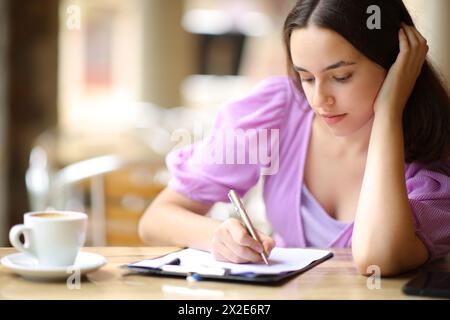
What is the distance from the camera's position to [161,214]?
136cm

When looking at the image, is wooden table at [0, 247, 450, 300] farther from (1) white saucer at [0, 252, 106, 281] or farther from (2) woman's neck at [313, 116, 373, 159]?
(2) woman's neck at [313, 116, 373, 159]

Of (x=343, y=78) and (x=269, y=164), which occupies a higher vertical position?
(x=343, y=78)

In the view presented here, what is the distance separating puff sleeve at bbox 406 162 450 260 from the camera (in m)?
1.20

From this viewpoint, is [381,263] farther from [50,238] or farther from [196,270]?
[50,238]

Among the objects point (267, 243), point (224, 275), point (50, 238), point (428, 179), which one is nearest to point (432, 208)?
point (428, 179)

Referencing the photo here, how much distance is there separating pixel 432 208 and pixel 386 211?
117 millimetres

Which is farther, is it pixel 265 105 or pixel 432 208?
pixel 265 105

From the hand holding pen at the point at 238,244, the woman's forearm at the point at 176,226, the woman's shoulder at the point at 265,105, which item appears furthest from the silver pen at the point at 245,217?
the woman's shoulder at the point at 265,105

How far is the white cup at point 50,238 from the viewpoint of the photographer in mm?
1004

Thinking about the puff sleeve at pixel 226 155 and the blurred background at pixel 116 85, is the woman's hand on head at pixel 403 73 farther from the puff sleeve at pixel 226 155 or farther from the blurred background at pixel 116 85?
the puff sleeve at pixel 226 155

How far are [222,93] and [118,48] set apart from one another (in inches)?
55.3

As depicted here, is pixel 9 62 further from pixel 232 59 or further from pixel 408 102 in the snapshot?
pixel 232 59

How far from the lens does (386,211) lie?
3.76 feet
